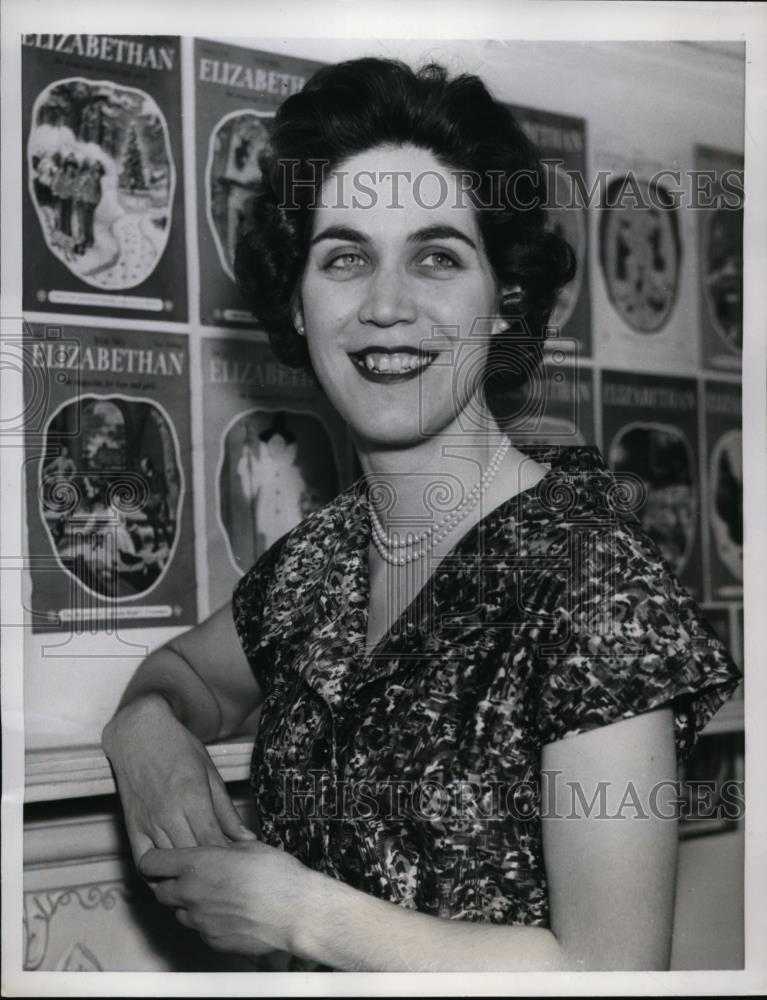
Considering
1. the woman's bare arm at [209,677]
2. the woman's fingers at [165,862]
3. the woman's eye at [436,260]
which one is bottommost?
the woman's fingers at [165,862]

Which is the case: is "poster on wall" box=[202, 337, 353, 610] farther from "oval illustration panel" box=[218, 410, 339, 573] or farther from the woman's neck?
the woman's neck

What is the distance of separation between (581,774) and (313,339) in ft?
1.87

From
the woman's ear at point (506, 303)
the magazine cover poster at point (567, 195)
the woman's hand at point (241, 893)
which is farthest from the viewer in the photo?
the magazine cover poster at point (567, 195)

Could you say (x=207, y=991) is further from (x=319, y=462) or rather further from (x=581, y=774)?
(x=319, y=462)

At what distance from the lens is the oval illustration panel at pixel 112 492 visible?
1169 mm

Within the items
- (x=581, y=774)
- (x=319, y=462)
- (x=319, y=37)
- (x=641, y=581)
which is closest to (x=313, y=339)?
(x=319, y=462)

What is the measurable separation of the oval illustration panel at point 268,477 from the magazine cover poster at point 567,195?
36 centimetres

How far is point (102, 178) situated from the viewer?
1214 mm

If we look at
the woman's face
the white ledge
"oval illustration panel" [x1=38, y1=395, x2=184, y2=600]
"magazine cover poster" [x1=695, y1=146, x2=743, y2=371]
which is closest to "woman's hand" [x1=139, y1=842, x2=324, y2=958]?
the white ledge

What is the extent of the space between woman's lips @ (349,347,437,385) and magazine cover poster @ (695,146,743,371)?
421 mm

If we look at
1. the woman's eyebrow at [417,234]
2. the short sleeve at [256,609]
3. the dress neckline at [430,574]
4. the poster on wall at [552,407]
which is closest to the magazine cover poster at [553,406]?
the poster on wall at [552,407]

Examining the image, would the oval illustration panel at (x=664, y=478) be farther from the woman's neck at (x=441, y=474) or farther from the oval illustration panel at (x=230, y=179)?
the oval illustration panel at (x=230, y=179)

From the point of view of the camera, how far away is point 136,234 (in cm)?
124

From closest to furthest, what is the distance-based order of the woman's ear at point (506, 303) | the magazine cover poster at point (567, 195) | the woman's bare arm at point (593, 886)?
the woman's bare arm at point (593, 886) < the woman's ear at point (506, 303) < the magazine cover poster at point (567, 195)
